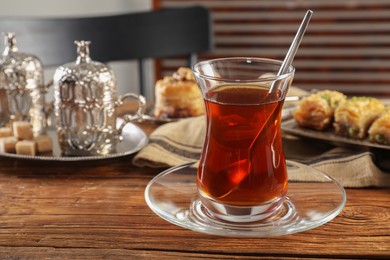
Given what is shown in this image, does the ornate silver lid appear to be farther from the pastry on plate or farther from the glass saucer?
the pastry on plate

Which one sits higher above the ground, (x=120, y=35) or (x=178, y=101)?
(x=120, y=35)

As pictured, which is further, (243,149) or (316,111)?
(316,111)

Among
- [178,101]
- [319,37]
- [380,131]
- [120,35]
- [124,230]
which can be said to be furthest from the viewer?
[319,37]

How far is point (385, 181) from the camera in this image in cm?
95

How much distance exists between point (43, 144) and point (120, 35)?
0.89 metres

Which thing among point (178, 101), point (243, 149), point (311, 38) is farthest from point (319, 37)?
point (243, 149)

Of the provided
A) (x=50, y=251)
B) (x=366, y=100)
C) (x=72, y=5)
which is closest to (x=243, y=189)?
(x=50, y=251)

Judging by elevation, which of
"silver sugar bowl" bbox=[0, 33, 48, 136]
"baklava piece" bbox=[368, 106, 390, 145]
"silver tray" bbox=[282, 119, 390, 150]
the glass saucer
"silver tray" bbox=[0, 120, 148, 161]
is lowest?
the glass saucer

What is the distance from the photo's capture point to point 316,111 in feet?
3.68

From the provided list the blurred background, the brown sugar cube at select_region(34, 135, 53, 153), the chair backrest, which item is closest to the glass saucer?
the brown sugar cube at select_region(34, 135, 53, 153)

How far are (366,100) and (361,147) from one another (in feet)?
0.51

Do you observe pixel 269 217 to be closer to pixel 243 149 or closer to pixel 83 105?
pixel 243 149

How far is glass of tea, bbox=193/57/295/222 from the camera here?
0.77 m

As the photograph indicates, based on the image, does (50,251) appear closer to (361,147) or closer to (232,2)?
(361,147)
